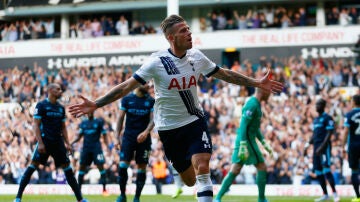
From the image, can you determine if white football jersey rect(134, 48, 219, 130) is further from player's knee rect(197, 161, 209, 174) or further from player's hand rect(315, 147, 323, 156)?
player's hand rect(315, 147, 323, 156)

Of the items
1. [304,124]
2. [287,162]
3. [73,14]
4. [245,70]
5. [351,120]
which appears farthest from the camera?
[73,14]

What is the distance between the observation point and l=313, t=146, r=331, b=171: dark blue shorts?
1808 cm

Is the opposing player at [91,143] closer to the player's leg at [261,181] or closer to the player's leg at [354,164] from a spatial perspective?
the player's leg at [354,164]

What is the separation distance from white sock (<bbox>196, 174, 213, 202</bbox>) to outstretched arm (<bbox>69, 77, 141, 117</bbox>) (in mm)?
1413

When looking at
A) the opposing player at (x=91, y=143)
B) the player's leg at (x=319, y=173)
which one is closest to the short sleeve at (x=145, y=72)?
the player's leg at (x=319, y=173)

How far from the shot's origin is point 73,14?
1763 inches

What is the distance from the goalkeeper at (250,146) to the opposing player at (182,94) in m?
4.57

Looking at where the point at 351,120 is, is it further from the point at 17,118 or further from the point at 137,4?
the point at 137,4

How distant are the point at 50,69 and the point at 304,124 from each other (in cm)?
1744

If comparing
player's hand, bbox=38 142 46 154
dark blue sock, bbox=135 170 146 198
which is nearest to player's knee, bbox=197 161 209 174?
dark blue sock, bbox=135 170 146 198

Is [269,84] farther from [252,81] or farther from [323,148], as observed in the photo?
[323,148]

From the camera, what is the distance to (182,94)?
1022cm

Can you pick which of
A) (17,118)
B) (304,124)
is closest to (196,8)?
(17,118)

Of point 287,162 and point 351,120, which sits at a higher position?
point 351,120
